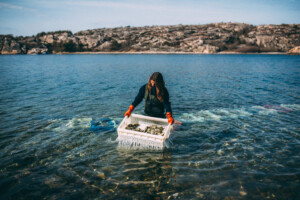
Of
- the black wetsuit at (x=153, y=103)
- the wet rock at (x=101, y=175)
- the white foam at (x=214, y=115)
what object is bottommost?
the wet rock at (x=101, y=175)

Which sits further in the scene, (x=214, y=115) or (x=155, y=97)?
(x=214, y=115)

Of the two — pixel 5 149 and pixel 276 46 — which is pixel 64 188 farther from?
pixel 276 46

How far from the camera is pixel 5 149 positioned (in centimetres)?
795

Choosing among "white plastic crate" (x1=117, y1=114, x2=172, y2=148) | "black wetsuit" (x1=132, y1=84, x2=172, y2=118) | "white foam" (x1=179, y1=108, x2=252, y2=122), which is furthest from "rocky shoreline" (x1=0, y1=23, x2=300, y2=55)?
"white plastic crate" (x1=117, y1=114, x2=172, y2=148)

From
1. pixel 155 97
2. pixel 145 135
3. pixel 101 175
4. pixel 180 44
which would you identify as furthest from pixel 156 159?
pixel 180 44

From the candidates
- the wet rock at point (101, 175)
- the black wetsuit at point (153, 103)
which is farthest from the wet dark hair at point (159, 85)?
the wet rock at point (101, 175)

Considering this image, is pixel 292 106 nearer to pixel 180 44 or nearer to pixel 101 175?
pixel 101 175

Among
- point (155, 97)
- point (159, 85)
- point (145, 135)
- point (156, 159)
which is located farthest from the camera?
point (155, 97)

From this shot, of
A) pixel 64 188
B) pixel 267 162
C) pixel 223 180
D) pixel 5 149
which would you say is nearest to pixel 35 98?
pixel 5 149

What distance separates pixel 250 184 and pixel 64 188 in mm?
6111

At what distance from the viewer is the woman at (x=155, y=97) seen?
24.2 ft

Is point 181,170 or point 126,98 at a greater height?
point 126,98

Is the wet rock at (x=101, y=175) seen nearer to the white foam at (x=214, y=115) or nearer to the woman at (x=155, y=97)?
the woman at (x=155, y=97)

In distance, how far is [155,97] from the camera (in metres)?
7.91
